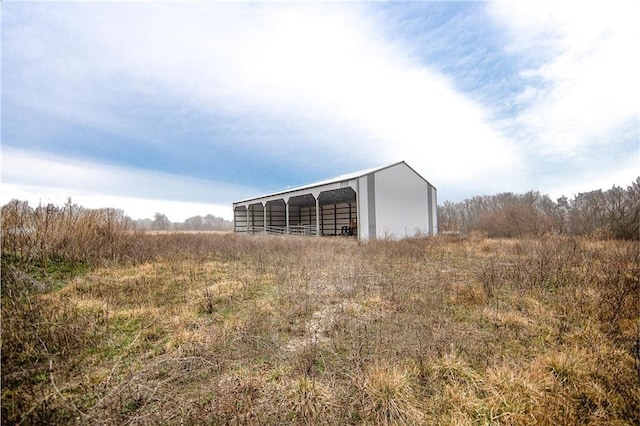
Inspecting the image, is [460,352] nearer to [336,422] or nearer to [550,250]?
[336,422]

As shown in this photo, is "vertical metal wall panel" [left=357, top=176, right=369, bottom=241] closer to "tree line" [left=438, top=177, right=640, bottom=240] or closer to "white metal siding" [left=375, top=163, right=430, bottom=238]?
"white metal siding" [left=375, top=163, right=430, bottom=238]

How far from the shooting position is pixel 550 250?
844cm

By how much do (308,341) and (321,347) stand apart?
0.73 ft

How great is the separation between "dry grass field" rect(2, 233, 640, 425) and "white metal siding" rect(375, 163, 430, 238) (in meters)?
10.1

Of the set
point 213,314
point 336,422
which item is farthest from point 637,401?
point 213,314

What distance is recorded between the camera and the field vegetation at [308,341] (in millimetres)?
2469

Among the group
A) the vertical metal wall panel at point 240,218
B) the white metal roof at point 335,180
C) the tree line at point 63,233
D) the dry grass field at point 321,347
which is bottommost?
the dry grass field at point 321,347

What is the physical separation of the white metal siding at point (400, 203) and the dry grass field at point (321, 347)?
10.1m

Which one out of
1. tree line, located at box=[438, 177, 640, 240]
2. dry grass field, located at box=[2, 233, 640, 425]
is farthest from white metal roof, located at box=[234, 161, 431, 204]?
dry grass field, located at box=[2, 233, 640, 425]

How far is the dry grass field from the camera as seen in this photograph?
8.05 ft

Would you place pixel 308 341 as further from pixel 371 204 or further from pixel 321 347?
pixel 371 204

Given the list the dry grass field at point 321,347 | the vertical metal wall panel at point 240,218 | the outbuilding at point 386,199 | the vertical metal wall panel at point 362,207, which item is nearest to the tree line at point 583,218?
the outbuilding at point 386,199

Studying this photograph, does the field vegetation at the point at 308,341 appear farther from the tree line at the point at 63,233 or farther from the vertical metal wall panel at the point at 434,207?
the vertical metal wall panel at the point at 434,207

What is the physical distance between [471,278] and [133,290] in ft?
25.4
